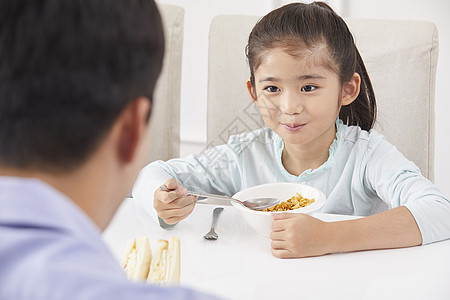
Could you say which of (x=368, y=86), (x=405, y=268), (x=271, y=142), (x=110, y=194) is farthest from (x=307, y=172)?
(x=110, y=194)

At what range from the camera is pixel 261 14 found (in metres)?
2.36

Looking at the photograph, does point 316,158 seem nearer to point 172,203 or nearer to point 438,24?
point 172,203

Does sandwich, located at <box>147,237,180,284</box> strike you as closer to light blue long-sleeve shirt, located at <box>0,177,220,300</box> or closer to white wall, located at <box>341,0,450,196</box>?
light blue long-sleeve shirt, located at <box>0,177,220,300</box>

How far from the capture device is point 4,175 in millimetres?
387

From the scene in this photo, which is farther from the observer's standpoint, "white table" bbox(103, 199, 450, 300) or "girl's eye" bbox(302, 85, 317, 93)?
"girl's eye" bbox(302, 85, 317, 93)

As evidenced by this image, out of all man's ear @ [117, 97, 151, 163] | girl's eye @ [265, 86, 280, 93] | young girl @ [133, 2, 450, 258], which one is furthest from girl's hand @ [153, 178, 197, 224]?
man's ear @ [117, 97, 151, 163]

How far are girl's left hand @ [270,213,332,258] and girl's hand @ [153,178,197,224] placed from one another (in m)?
0.19

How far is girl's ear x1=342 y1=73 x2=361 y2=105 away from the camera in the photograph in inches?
50.2

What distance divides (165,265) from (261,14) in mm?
1766

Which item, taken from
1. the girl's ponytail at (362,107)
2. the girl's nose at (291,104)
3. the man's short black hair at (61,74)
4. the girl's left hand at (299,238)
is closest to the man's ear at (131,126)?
the man's short black hair at (61,74)

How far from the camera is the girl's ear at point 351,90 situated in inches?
50.2

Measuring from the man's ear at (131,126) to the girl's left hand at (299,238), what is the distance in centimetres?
48

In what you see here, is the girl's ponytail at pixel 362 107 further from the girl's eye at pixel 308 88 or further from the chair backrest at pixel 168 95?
Answer: the chair backrest at pixel 168 95

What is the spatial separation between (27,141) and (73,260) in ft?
0.37
